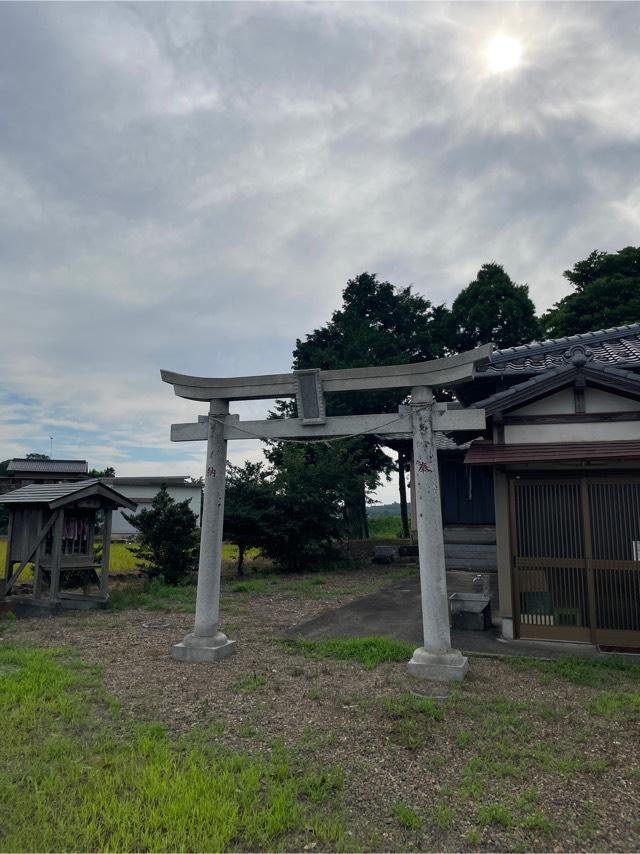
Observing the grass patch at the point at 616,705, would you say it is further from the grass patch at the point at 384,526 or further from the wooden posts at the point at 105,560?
the grass patch at the point at 384,526

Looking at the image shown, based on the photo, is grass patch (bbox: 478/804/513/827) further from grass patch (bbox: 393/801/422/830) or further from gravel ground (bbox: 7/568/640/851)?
grass patch (bbox: 393/801/422/830)

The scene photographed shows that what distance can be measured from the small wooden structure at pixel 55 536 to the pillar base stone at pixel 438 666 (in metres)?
7.29

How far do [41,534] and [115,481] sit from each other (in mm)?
22764

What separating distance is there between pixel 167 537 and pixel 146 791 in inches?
436

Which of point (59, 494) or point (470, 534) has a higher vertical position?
point (59, 494)

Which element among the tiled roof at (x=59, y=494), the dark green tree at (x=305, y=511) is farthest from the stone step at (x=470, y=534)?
the tiled roof at (x=59, y=494)

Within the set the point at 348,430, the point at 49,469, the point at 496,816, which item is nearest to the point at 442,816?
the point at 496,816

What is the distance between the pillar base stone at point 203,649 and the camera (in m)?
7.01

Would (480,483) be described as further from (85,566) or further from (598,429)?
(85,566)

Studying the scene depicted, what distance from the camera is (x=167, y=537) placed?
47.3 feet

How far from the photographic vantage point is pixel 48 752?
4.39 m

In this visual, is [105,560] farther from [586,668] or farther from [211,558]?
[586,668]

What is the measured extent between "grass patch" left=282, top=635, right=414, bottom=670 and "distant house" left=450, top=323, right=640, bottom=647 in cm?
185

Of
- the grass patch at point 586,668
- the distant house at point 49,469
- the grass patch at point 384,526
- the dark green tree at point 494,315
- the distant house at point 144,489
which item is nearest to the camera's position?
the grass patch at point 586,668
